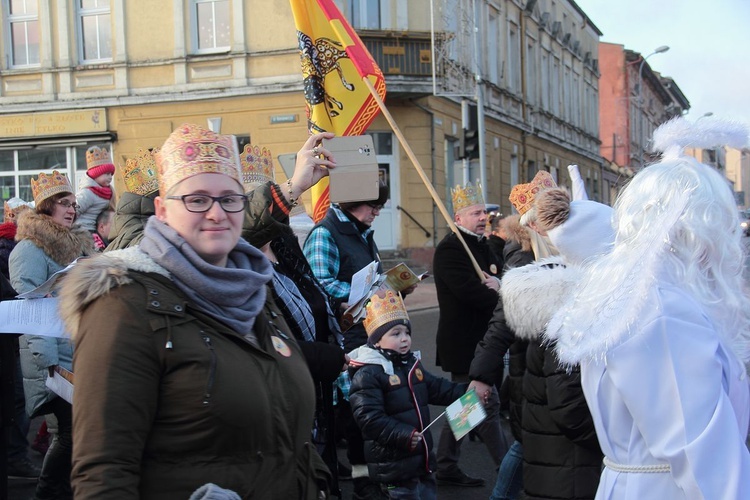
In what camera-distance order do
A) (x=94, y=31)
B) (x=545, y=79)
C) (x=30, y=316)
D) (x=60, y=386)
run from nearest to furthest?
(x=30, y=316) → (x=60, y=386) → (x=94, y=31) → (x=545, y=79)

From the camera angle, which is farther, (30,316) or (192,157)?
(30,316)

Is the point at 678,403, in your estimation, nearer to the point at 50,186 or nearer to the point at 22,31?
the point at 50,186

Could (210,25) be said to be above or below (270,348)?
above

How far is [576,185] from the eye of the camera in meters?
5.75

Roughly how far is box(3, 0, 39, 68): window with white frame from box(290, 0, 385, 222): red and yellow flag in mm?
18662

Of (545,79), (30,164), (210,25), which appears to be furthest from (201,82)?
(545,79)

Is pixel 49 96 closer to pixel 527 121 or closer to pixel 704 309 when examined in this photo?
pixel 527 121

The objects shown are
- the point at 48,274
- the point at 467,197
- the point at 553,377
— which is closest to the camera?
the point at 553,377

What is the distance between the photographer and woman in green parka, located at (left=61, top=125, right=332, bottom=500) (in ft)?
6.35

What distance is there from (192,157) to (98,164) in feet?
16.6

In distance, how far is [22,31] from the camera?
21844 mm

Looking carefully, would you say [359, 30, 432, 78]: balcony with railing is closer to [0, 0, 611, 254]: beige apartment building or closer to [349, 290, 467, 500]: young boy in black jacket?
[0, 0, 611, 254]: beige apartment building

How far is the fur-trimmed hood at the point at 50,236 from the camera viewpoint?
5.18m

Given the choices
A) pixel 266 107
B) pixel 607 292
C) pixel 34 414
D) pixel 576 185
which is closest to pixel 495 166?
pixel 266 107
